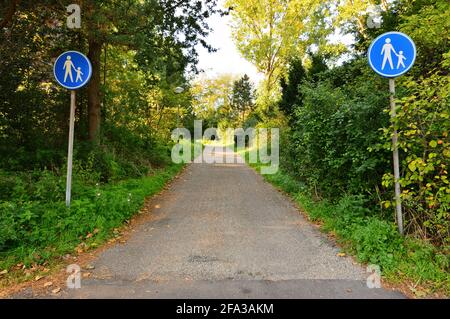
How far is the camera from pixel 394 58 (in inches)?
198

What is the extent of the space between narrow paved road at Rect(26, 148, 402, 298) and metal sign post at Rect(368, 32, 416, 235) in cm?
161

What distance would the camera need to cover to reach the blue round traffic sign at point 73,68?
20.2 ft

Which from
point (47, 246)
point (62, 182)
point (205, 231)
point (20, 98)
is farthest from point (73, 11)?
point (205, 231)

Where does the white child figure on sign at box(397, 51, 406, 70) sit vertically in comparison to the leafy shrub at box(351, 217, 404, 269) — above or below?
above

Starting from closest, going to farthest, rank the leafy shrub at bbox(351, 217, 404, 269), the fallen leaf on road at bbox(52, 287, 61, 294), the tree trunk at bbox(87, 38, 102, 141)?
the fallen leaf on road at bbox(52, 287, 61, 294), the leafy shrub at bbox(351, 217, 404, 269), the tree trunk at bbox(87, 38, 102, 141)

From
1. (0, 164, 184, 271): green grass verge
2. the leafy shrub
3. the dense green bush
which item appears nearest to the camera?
the leafy shrub

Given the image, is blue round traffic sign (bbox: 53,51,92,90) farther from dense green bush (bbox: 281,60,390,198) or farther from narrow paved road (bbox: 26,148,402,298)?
dense green bush (bbox: 281,60,390,198)

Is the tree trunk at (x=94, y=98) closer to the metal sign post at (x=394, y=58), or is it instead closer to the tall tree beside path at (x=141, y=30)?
the tall tree beside path at (x=141, y=30)

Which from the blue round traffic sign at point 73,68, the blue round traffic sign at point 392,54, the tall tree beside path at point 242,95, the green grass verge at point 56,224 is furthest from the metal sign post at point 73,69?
the tall tree beside path at point 242,95

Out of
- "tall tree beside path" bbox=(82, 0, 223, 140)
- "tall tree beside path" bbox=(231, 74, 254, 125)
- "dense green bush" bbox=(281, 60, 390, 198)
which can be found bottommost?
"dense green bush" bbox=(281, 60, 390, 198)

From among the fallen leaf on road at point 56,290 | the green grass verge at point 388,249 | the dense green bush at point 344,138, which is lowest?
the fallen leaf on road at point 56,290

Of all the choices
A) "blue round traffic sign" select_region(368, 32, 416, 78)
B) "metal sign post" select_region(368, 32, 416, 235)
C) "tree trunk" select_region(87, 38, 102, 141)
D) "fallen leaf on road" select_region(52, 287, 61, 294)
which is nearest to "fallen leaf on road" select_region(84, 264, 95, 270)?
"fallen leaf on road" select_region(52, 287, 61, 294)

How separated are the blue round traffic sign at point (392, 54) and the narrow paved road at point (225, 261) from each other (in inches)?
116

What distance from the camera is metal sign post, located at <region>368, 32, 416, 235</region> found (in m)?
4.95
